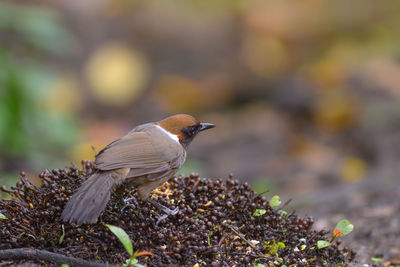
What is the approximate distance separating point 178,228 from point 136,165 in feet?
1.79

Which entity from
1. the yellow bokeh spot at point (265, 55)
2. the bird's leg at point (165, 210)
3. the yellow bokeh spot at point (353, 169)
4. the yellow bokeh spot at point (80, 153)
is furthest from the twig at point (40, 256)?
the yellow bokeh spot at point (265, 55)

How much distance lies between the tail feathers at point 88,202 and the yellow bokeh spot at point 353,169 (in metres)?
6.05

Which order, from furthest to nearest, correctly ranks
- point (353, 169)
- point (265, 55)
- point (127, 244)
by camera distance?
point (265, 55) < point (353, 169) < point (127, 244)

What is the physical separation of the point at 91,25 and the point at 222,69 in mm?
4049

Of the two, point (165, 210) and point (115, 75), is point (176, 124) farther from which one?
point (115, 75)

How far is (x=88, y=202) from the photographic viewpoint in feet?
10.5

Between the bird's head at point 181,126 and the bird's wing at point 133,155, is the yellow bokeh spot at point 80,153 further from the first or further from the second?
the bird's wing at point 133,155

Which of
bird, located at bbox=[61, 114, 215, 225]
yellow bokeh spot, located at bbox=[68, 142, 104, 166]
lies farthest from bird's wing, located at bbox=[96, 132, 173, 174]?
yellow bokeh spot, located at bbox=[68, 142, 104, 166]

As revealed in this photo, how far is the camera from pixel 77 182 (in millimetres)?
3830

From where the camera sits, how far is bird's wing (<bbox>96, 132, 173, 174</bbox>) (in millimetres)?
3650

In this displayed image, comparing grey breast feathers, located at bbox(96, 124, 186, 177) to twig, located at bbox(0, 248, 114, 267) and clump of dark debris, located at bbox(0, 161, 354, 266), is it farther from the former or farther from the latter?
twig, located at bbox(0, 248, 114, 267)

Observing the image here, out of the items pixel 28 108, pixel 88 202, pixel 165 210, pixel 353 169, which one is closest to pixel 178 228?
pixel 165 210

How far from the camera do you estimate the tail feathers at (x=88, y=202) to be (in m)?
3.17

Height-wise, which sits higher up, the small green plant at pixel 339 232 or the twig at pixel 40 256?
the small green plant at pixel 339 232
